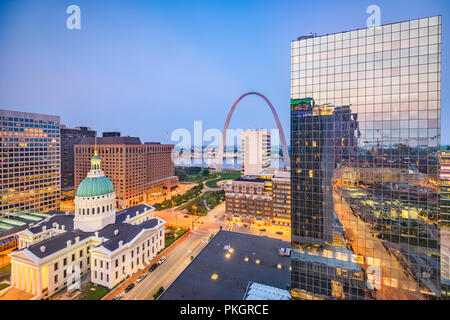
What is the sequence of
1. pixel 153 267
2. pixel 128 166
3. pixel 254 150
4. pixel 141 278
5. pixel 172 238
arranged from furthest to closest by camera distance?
pixel 254 150, pixel 128 166, pixel 172 238, pixel 153 267, pixel 141 278

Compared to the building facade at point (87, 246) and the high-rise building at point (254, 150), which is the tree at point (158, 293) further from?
the high-rise building at point (254, 150)

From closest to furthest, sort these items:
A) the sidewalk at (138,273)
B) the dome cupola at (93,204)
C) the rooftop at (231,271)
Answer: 1. the rooftop at (231,271)
2. the sidewalk at (138,273)
3. the dome cupola at (93,204)

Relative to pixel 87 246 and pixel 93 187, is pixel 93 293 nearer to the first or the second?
pixel 87 246

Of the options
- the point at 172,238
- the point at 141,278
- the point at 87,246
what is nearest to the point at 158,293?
the point at 141,278

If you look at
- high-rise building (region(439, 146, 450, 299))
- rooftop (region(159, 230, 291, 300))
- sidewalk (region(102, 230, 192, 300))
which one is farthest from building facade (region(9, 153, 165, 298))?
high-rise building (region(439, 146, 450, 299))

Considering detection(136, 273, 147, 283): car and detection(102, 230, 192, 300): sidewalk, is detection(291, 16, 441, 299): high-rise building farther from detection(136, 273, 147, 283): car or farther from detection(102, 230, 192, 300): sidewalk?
detection(102, 230, 192, 300): sidewalk

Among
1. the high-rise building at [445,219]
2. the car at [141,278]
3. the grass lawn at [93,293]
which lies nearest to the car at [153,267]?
the car at [141,278]
